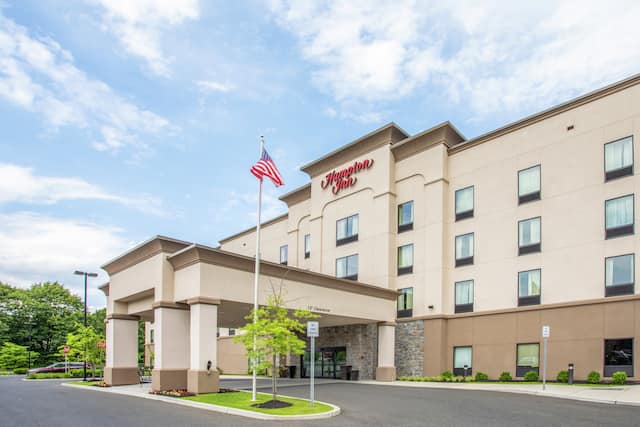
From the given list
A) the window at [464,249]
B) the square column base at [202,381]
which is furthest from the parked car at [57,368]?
the window at [464,249]

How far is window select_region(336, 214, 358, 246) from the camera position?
38.2 meters

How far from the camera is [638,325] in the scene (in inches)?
945

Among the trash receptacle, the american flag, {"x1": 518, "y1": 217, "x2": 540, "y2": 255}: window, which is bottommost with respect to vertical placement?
the trash receptacle

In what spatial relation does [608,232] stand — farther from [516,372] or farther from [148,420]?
[148,420]

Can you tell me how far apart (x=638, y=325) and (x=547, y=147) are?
34.4 ft

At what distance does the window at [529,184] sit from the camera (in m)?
29.4

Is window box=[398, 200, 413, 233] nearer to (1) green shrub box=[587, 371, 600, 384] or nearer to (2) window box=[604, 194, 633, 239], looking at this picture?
(2) window box=[604, 194, 633, 239]

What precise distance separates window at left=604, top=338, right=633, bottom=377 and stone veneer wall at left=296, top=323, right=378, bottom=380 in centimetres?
1382

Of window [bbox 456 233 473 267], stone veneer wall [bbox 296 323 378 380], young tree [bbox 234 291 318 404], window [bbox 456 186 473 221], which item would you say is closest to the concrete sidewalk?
stone veneer wall [bbox 296 323 378 380]

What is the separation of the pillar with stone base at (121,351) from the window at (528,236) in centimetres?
2326

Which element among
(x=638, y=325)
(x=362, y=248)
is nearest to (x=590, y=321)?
(x=638, y=325)

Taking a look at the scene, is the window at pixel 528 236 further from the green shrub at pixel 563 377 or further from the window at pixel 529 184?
the green shrub at pixel 563 377

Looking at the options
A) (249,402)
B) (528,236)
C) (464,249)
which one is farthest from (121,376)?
(528,236)

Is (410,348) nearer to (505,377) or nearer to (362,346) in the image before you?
(362,346)
